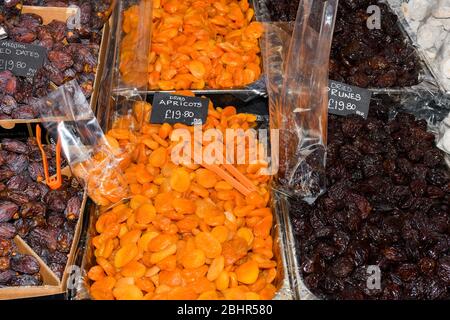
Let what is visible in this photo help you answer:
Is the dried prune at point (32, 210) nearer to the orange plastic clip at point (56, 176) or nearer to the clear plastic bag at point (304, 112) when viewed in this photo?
the orange plastic clip at point (56, 176)

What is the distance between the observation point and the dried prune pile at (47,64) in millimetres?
2219

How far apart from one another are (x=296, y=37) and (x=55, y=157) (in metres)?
1.13

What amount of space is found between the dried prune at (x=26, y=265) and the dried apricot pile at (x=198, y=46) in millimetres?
1011

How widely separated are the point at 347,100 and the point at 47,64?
1.41 metres

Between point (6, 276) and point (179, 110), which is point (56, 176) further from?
point (179, 110)

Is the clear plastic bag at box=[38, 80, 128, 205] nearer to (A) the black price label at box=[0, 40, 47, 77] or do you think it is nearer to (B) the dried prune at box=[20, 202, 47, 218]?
(B) the dried prune at box=[20, 202, 47, 218]

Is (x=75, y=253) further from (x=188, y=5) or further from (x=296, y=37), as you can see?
(x=188, y=5)

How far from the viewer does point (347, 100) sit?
2.31 metres

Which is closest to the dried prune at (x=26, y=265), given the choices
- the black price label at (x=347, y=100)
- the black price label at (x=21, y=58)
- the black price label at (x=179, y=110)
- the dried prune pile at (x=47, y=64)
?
the dried prune pile at (x=47, y=64)

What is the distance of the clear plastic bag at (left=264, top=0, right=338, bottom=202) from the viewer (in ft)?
6.35

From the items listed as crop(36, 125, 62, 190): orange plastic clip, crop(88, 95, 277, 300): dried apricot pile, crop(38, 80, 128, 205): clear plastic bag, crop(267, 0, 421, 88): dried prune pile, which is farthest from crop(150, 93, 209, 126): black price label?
crop(267, 0, 421, 88): dried prune pile

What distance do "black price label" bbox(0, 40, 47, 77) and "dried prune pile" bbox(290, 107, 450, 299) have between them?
4.53 feet

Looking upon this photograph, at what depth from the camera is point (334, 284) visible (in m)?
1.76

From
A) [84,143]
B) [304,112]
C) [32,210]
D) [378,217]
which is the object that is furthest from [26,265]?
[378,217]
